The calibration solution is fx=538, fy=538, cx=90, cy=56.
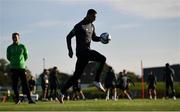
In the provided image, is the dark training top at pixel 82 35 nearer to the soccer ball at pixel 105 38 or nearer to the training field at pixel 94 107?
the soccer ball at pixel 105 38

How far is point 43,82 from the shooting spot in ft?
102

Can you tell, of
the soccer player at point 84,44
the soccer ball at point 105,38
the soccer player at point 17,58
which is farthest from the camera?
the soccer player at point 17,58

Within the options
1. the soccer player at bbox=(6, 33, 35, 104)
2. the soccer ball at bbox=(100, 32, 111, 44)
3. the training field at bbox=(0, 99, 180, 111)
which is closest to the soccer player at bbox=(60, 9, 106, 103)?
the soccer ball at bbox=(100, 32, 111, 44)

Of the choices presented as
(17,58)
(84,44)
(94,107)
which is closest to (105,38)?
(84,44)

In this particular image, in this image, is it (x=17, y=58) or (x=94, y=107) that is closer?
(x=94, y=107)

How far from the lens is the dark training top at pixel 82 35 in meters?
13.3

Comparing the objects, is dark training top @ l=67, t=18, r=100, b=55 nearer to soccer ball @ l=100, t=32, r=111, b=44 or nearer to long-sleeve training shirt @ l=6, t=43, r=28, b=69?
soccer ball @ l=100, t=32, r=111, b=44

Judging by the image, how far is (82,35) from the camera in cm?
1334

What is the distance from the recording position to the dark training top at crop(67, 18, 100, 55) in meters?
13.3

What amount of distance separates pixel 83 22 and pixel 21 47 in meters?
3.19

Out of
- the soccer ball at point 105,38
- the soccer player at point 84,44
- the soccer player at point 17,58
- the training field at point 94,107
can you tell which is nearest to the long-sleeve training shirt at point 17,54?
the soccer player at point 17,58

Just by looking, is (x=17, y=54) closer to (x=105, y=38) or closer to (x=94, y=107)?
(x=105, y=38)

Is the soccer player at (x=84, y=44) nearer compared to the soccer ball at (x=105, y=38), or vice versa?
the soccer player at (x=84, y=44)

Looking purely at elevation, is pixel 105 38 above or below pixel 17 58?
above
